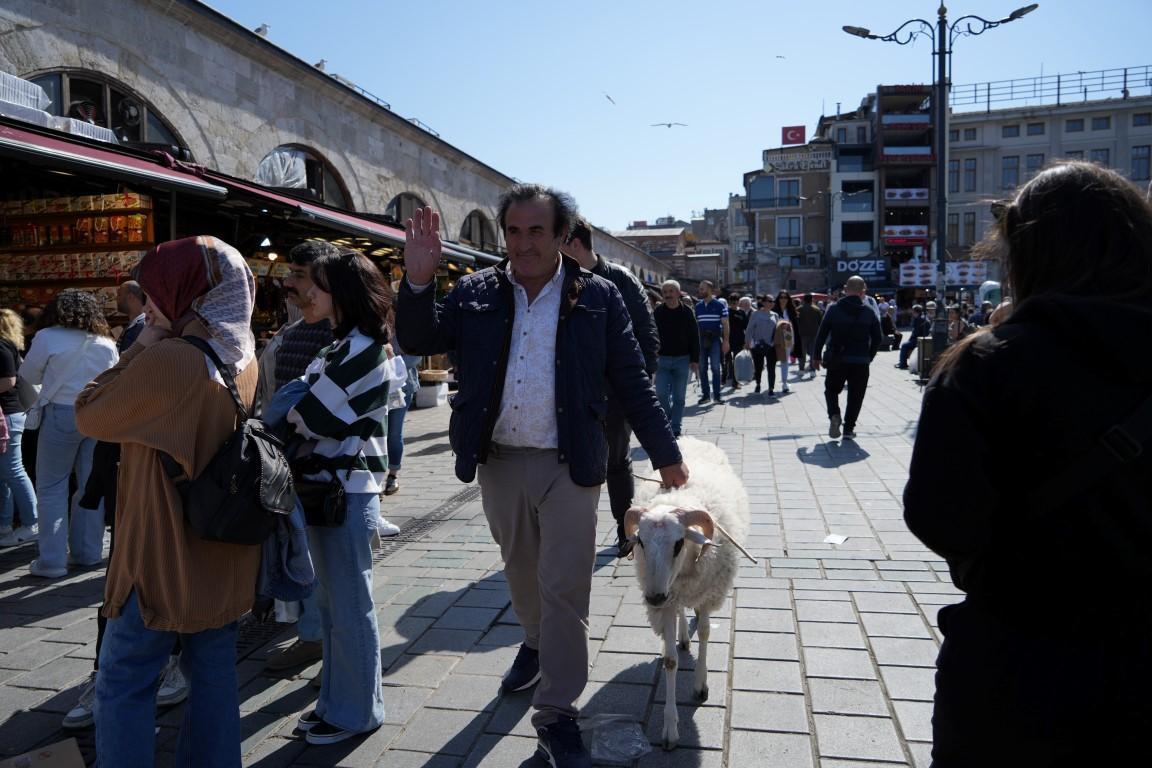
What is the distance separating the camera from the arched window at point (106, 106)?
372 inches

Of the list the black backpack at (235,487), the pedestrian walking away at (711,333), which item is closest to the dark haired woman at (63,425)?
the black backpack at (235,487)

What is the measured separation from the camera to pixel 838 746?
3.03 metres

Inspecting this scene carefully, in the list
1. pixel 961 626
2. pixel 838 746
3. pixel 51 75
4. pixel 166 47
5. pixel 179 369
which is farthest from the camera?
pixel 166 47

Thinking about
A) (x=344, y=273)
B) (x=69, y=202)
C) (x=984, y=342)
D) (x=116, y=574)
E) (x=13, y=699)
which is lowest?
(x=13, y=699)

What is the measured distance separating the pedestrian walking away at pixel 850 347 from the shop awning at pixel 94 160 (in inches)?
286

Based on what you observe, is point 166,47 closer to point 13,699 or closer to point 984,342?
point 13,699

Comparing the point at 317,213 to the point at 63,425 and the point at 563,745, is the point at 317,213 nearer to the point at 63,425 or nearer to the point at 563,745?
the point at 63,425

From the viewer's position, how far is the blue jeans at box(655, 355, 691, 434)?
985 cm

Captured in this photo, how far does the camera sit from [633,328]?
4781mm

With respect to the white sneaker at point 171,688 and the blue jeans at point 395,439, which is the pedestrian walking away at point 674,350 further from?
the white sneaker at point 171,688

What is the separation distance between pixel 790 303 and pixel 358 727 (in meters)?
16.4

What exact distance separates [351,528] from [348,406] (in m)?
0.52

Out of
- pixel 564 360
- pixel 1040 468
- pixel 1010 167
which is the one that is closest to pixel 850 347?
pixel 564 360

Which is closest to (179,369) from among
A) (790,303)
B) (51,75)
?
(51,75)
